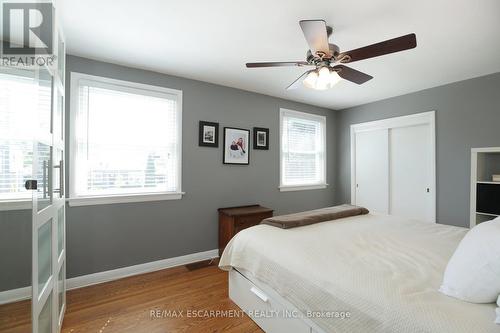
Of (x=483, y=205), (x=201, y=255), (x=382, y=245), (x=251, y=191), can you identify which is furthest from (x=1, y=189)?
(x=483, y=205)

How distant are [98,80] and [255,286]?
8.46 feet

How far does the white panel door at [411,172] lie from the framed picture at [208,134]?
2812 mm

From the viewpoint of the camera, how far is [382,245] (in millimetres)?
1765

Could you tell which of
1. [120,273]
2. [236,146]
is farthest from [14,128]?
[236,146]

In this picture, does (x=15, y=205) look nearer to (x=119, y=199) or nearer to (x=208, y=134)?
(x=119, y=199)

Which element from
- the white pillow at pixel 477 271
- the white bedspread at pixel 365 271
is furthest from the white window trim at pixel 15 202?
the white pillow at pixel 477 271

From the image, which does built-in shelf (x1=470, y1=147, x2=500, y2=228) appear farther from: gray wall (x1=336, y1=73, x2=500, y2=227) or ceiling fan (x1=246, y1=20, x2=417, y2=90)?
ceiling fan (x1=246, y1=20, x2=417, y2=90)

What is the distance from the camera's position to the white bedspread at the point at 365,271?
0.96 metres

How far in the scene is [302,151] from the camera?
430cm

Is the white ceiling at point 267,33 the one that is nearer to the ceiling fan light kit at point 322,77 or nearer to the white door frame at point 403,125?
the ceiling fan light kit at point 322,77

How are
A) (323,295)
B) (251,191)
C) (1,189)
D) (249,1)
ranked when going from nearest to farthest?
1. (323,295)
2. (249,1)
3. (1,189)
4. (251,191)

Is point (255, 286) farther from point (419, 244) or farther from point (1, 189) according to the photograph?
point (1, 189)

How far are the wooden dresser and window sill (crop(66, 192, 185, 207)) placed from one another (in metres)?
0.64

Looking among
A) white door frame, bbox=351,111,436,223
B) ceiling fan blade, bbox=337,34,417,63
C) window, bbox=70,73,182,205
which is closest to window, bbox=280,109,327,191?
white door frame, bbox=351,111,436,223
